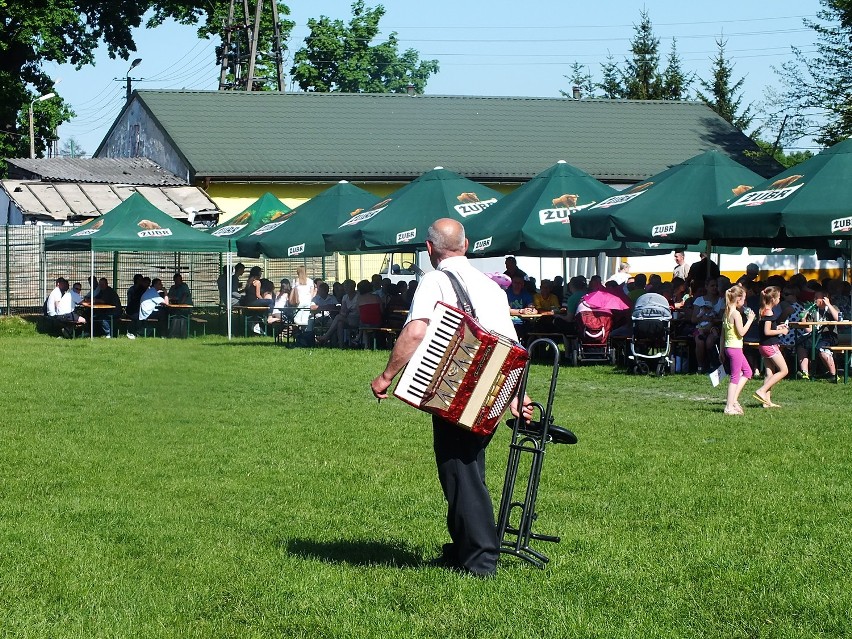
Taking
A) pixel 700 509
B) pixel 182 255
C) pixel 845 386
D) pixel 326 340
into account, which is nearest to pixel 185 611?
pixel 700 509

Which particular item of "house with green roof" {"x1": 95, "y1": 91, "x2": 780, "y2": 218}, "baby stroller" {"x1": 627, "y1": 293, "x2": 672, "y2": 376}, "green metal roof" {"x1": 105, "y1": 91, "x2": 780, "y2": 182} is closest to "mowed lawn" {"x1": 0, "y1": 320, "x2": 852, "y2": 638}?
"baby stroller" {"x1": 627, "y1": 293, "x2": 672, "y2": 376}

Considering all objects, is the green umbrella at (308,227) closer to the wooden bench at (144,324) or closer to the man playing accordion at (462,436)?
the wooden bench at (144,324)

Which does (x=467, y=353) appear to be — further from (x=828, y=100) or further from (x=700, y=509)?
(x=828, y=100)

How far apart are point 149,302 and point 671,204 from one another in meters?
13.0

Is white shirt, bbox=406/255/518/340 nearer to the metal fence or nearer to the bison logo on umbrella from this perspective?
the bison logo on umbrella

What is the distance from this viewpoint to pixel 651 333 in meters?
18.0

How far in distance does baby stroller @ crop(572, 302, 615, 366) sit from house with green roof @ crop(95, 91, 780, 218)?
77.6 ft

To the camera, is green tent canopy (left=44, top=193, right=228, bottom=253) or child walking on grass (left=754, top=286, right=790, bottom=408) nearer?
child walking on grass (left=754, top=286, right=790, bottom=408)

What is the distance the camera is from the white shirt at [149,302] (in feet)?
91.1

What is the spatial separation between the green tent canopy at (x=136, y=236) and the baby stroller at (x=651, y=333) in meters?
11.5

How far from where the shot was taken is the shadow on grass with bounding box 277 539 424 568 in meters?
6.98

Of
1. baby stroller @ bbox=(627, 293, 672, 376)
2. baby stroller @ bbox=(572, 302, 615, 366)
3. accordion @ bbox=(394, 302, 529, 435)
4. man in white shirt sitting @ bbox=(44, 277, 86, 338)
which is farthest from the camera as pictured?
man in white shirt sitting @ bbox=(44, 277, 86, 338)

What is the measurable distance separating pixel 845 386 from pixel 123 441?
30.3 feet

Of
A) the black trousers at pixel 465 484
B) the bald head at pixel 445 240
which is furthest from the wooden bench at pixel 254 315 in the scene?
the black trousers at pixel 465 484
